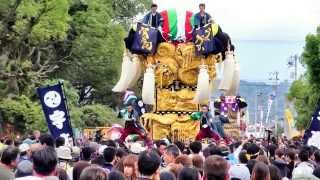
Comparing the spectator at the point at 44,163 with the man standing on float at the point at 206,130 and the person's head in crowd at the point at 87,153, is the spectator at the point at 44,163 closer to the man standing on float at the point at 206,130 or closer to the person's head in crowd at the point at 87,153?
the person's head in crowd at the point at 87,153

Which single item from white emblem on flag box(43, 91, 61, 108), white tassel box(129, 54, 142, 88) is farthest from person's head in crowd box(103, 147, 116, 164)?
white tassel box(129, 54, 142, 88)

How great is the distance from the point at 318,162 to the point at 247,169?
6.55 feet

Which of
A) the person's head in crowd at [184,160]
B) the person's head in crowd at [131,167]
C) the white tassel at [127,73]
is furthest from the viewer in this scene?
the white tassel at [127,73]

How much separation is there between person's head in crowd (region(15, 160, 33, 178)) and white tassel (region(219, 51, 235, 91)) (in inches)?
485

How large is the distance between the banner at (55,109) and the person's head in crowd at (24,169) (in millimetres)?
7008

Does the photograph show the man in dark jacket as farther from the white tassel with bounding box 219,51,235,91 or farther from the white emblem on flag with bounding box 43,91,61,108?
the white emblem on flag with bounding box 43,91,61,108

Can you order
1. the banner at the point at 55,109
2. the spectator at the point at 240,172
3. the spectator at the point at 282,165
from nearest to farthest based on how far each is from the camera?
the spectator at the point at 240,172
the spectator at the point at 282,165
the banner at the point at 55,109

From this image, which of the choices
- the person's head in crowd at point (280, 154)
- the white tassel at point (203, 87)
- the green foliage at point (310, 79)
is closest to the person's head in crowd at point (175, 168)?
the person's head in crowd at point (280, 154)

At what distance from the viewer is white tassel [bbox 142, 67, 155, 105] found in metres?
20.1

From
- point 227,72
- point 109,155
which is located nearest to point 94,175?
point 109,155

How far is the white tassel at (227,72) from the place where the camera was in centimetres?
2069

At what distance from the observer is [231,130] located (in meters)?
34.4

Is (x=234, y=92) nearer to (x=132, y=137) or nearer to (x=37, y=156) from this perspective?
(x=132, y=137)

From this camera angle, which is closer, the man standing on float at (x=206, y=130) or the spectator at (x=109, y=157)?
the spectator at (x=109, y=157)
